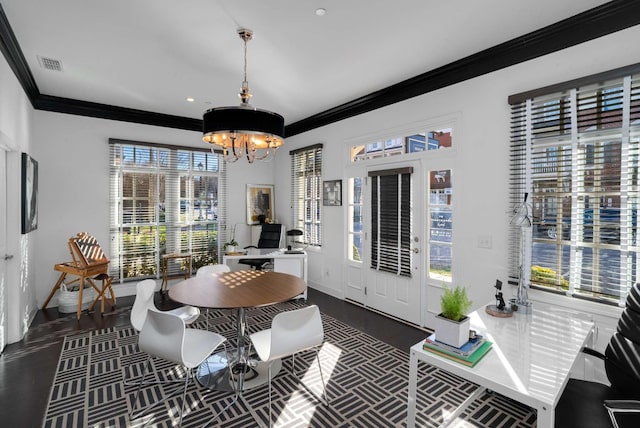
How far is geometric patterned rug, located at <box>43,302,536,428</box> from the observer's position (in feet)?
7.28

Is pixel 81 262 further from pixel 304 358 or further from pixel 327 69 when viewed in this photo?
pixel 327 69

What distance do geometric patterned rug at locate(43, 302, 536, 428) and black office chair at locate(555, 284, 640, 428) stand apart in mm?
651

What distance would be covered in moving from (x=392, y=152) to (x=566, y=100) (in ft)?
6.37

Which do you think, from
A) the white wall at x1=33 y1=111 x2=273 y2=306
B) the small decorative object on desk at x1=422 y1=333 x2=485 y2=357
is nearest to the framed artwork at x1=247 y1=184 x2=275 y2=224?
the white wall at x1=33 y1=111 x2=273 y2=306

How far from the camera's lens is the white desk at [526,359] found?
1352 millimetres

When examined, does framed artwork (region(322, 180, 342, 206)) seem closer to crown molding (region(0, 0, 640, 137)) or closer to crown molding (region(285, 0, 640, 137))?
crown molding (region(0, 0, 640, 137))

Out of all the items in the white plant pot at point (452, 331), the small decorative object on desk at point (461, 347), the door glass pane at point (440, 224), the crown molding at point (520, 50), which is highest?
the crown molding at point (520, 50)

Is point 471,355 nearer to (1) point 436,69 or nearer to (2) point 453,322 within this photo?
(2) point 453,322

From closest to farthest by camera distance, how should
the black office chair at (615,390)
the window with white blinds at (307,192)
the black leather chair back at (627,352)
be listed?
1. the black office chair at (615,390)
2. the black leather chair back at (627,352)
3. the window with white blinds at (307,192)

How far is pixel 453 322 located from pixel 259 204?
5.30 m

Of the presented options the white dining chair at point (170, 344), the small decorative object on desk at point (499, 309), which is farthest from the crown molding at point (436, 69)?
the white dining chair at point (170, 344)

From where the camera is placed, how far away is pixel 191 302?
2.44 meters

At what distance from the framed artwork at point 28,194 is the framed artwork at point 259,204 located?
10.6ft

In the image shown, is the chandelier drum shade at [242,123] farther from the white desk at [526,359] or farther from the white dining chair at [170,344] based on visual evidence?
the white desk at [526,359]
